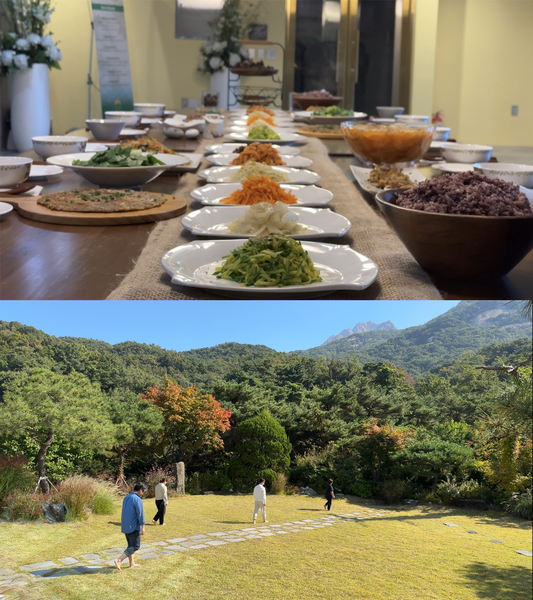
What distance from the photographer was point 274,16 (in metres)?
9.76

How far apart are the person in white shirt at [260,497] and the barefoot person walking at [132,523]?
0.23m

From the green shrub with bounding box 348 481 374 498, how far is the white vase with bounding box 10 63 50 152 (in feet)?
24.0

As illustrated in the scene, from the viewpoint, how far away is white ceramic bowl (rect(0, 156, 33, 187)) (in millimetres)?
1711

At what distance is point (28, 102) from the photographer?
7.65m

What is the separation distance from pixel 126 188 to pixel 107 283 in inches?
32.9

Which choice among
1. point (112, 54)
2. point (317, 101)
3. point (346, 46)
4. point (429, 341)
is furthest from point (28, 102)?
point (429, 341)

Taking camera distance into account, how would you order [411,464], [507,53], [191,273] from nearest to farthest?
[191,273]
[411,464]
[507,53]

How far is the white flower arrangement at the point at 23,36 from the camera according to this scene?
6812 mm

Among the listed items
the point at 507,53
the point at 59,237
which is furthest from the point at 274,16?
the point at 59,237

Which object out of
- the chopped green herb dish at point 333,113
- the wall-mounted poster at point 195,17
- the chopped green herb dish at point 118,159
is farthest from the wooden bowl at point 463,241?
the wall-mounted poster at point 195,17

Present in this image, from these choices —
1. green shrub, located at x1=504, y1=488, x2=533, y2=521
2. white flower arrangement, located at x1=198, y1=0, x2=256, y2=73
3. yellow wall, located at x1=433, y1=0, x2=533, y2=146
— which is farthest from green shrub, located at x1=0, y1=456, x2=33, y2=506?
yellow wall, located at x1=433, y1=0, x2=533, y2=146

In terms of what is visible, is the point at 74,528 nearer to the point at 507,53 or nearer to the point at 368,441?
the point at 368,441

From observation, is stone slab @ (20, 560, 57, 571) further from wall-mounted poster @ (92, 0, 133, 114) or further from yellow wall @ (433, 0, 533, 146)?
yellow wall @ (433, 0, 533, 146)

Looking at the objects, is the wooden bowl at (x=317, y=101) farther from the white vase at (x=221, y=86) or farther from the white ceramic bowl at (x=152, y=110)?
the white vase at (x=221, y=86)
